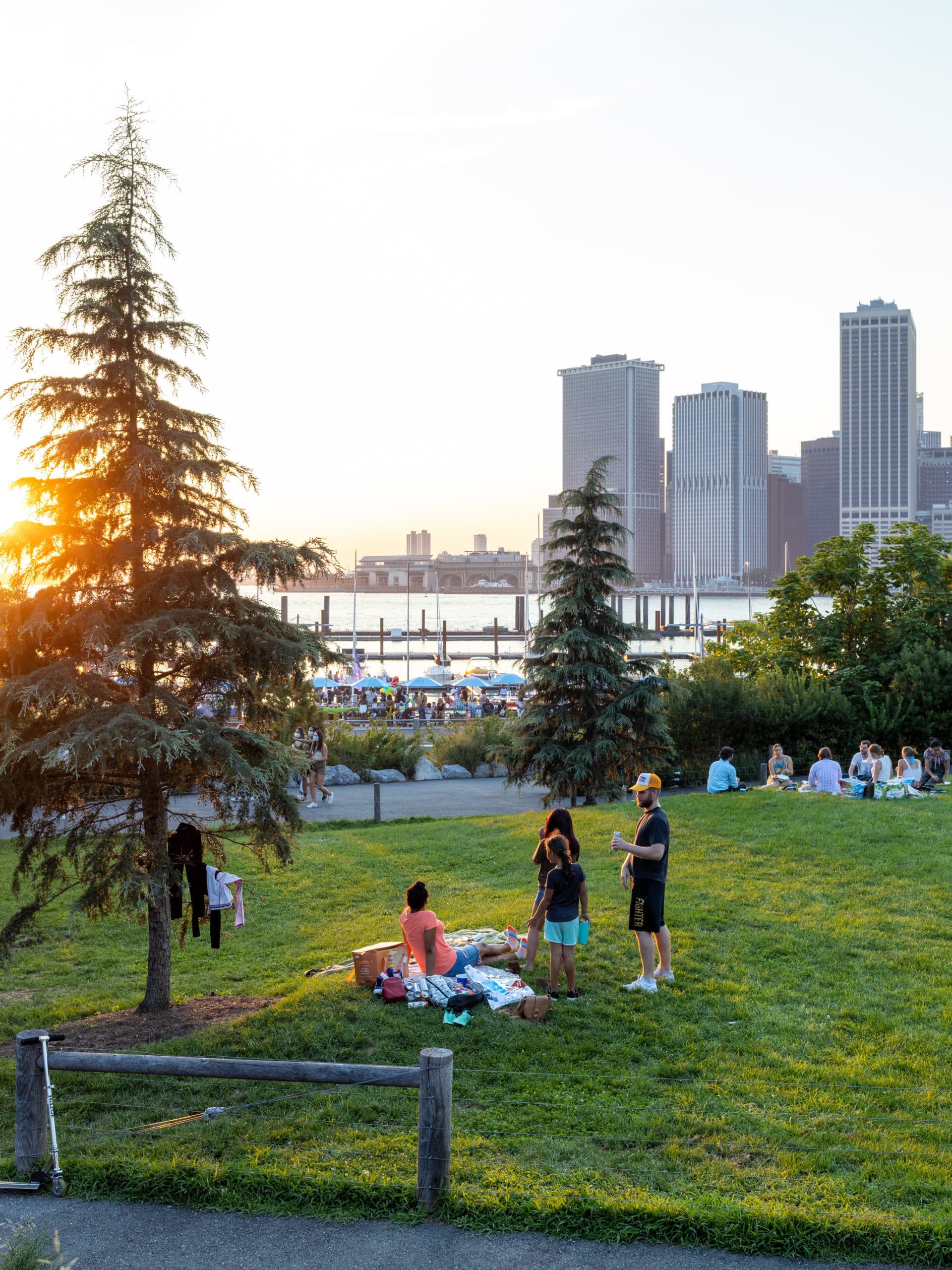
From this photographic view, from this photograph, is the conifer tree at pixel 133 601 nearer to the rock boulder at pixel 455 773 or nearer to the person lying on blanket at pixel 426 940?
the person lying on blanket at pixel 426 940

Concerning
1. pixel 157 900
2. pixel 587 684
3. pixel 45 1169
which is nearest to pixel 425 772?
pixel 587 684

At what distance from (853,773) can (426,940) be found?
553 inches

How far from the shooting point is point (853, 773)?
67.7 feet

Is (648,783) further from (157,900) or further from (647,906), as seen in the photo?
(157,900)

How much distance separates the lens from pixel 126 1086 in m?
7.60

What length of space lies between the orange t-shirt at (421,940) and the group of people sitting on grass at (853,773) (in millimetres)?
11230

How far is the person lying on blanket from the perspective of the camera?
9.17 m

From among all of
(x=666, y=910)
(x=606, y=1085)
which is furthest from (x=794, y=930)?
(x=606, y=1085)

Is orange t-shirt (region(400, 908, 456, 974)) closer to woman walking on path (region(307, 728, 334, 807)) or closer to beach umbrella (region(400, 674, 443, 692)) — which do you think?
woman walking on path (region(307, 728, 334, 807))

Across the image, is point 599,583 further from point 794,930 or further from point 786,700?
point 794,930

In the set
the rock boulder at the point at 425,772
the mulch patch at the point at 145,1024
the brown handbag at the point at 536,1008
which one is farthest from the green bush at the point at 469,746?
the brown handbag at the point at 536,1008

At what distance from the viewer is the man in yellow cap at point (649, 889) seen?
913 cm

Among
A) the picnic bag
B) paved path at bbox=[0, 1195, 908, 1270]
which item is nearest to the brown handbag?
the picnic bag

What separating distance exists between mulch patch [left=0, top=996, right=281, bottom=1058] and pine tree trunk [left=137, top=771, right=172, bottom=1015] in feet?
0.56
